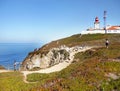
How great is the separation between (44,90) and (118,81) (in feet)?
24.2

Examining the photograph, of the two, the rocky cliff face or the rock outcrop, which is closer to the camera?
the rock outcrop

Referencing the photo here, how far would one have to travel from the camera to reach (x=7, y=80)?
33.0m

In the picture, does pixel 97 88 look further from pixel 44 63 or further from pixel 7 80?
pixel 44 63

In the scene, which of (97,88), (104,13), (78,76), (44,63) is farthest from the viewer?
(104,13)

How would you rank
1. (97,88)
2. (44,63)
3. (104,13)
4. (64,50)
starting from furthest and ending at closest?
(104,13), (44,63), (64,50), (97,88)

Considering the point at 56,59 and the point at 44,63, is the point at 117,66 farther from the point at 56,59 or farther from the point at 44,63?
the point at 44,63

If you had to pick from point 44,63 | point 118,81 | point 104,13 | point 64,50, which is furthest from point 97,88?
point 104,13

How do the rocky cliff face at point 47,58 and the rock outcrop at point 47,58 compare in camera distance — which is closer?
the rock outcrop at point 47,58

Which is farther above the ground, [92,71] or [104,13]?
[104,13]

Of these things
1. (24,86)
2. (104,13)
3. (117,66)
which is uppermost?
(104,13)

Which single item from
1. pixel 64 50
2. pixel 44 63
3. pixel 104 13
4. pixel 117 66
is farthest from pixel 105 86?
pixel 104 13

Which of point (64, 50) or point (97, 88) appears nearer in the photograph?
point (97, 88)

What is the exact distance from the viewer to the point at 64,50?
69875 mm

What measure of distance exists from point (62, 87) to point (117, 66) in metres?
10.1
